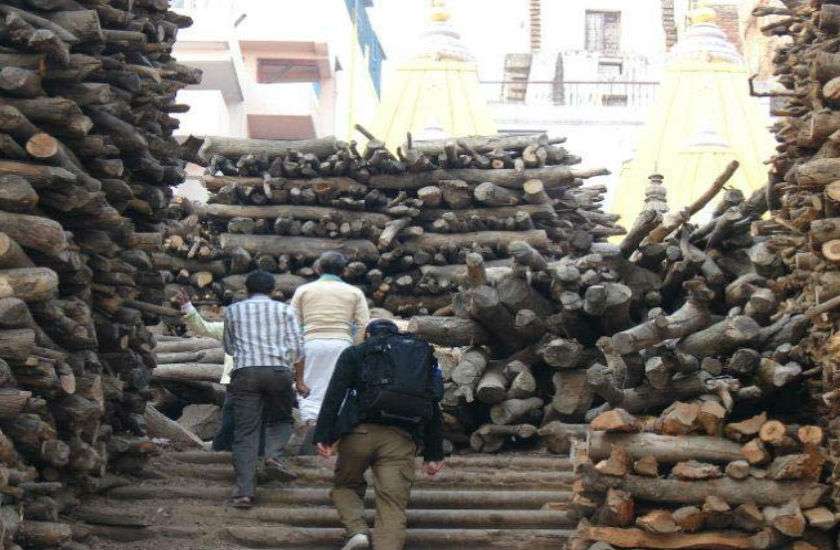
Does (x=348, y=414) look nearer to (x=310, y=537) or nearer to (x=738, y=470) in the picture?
(x=310, y=537)

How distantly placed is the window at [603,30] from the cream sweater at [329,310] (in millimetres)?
42063

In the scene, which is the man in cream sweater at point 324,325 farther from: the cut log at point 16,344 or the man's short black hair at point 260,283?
the cut log at point 16,344

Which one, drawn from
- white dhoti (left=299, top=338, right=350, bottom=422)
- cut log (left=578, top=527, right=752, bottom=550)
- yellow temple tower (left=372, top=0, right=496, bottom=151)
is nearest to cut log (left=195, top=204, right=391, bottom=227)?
white dhoti (left=299, top=338, right=350, bottom=422)

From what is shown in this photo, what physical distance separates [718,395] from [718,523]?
1911mm

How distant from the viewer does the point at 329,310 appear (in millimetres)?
16391

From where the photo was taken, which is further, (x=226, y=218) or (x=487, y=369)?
(x=226, y=218)

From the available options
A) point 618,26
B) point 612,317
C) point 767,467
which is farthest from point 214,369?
point 618,26

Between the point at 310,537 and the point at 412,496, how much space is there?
109 cm

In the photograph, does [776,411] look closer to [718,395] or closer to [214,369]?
[718,395]

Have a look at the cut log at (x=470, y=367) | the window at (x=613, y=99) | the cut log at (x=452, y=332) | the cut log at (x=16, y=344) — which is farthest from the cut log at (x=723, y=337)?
the window at (x=613, y=99)

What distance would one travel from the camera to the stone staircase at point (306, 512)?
549 inches

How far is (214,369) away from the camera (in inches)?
728

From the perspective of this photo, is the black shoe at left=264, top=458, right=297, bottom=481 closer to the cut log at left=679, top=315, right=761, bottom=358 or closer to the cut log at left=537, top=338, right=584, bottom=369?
the cut log at left=537, top=338, right=584, bottom=369

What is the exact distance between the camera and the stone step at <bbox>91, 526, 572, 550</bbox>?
1388 cm
